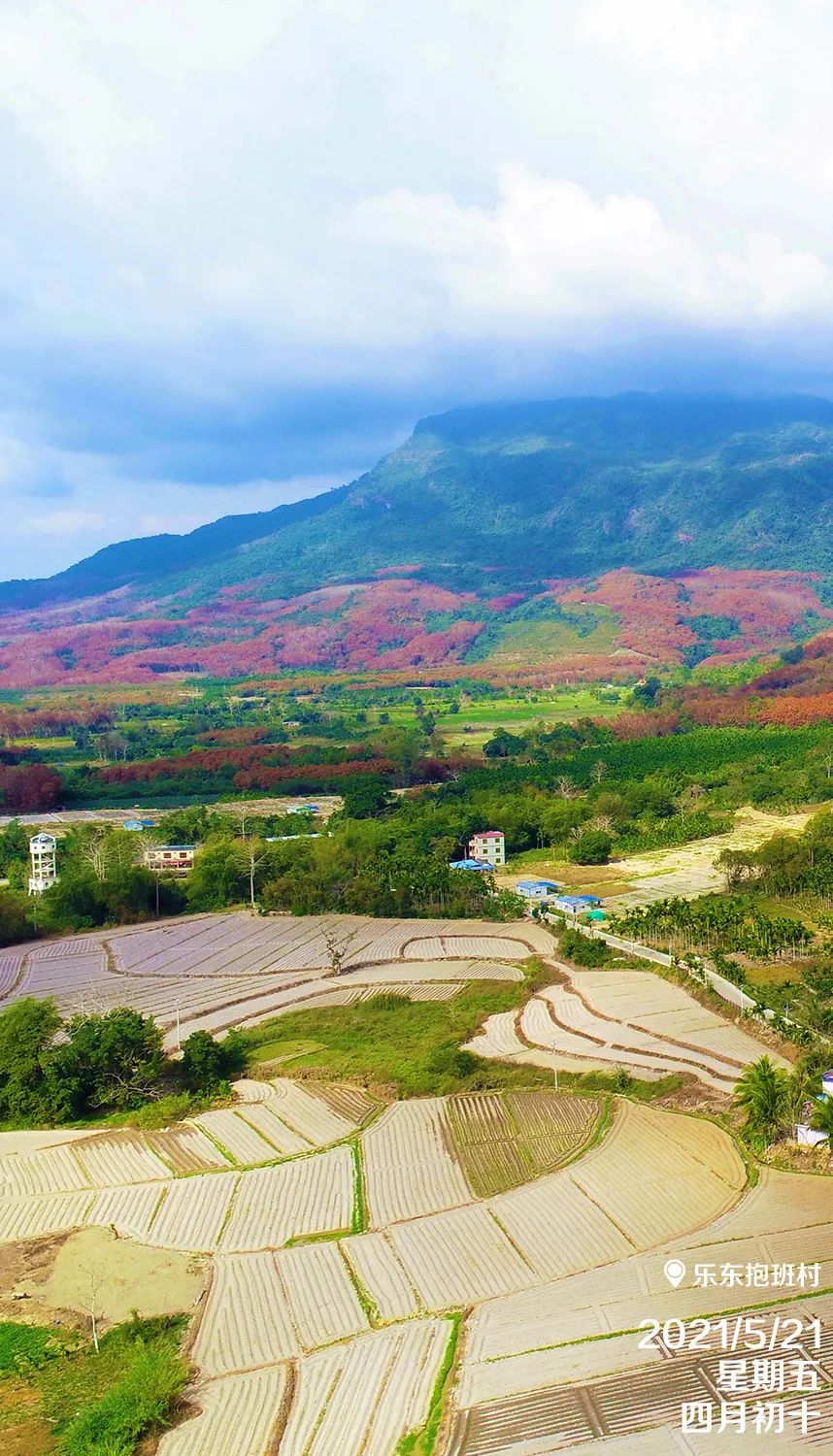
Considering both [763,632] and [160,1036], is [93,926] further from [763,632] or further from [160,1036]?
[763,632]

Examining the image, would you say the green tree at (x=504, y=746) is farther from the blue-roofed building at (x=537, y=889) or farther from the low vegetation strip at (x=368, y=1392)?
the low vegetation strip at (x=368, y=1392)

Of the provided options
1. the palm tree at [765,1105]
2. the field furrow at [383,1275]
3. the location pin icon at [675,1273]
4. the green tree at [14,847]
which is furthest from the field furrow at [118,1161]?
the green tree at [14,847]

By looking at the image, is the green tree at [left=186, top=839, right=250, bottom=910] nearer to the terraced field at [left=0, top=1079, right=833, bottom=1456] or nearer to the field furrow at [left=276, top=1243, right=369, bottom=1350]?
the terraced field at [left=0, top=1079, right=833, bottom=1456]

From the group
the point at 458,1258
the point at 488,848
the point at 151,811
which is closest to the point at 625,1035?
the point at 458,1258

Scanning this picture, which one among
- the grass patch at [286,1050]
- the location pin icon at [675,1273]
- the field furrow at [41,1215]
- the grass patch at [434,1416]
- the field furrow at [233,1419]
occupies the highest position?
the grass patch at [434,1416]

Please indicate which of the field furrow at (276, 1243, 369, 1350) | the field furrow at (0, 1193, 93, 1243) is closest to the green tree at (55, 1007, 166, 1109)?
the field furrow at (0, 1193, 93, 1243)

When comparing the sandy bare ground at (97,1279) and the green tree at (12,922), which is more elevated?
the green tree at (12,922)

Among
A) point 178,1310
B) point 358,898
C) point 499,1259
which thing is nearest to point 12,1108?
point 178,1310
